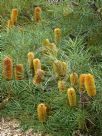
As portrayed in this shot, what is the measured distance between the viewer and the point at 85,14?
475cm

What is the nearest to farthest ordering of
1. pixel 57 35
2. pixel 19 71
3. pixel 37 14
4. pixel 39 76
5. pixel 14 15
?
pixel 39 76 < pixel 19 71 < pixel 57 35 < pixel 14 15 < pixel 37 14

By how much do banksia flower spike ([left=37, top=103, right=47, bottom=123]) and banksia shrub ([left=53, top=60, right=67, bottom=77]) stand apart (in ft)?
0.96

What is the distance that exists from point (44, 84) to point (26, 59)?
1.47ft

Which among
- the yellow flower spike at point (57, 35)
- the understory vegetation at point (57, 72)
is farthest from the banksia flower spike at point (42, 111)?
the yellow flower spike at point (57, 35)

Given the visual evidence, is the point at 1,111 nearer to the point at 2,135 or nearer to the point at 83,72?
the point at 2,135

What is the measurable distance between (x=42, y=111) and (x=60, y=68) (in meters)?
0.38

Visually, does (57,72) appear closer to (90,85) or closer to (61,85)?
(61,85)

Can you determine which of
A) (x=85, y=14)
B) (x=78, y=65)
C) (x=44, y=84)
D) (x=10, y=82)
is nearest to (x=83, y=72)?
(x=78, y=65)

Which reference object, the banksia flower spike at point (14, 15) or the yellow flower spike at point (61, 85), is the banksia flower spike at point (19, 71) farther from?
the banksia flower spike at point (14, 15)

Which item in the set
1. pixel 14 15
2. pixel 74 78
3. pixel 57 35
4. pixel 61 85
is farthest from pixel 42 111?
pixel 14 15

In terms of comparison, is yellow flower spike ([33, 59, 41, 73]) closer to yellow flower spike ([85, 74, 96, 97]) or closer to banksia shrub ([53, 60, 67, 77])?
banksia shrub ([53, 60, 67, 77])

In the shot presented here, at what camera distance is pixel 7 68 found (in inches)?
157

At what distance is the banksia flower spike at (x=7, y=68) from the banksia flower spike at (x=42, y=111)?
0.46 metres

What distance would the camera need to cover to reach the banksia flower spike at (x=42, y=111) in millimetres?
3762
